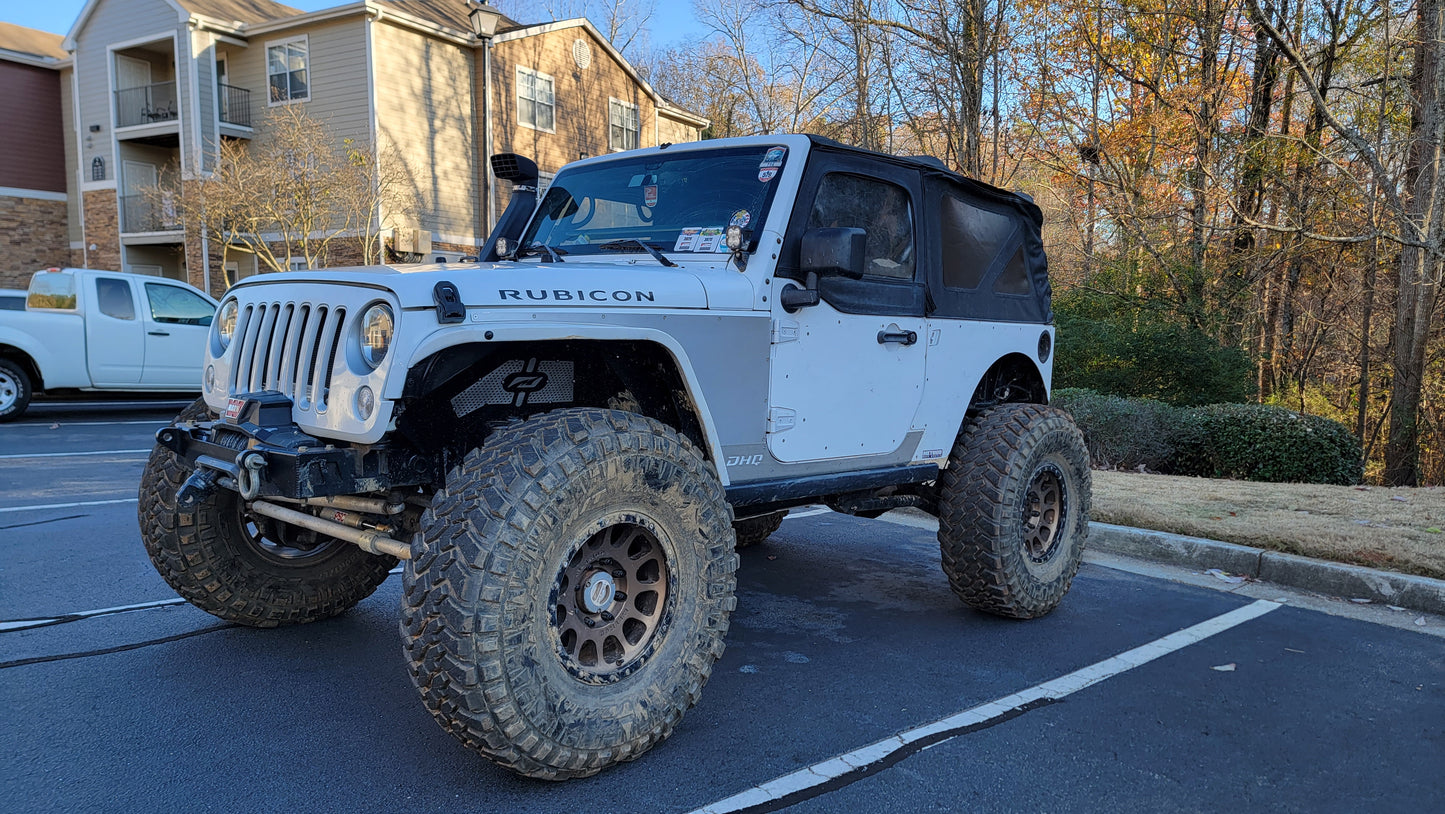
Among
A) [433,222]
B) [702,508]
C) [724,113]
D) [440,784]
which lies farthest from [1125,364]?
[724,113]

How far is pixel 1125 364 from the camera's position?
41.2 feet

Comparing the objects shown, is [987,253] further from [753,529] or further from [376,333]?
[376,333]

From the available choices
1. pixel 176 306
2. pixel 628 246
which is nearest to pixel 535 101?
pixel 176 306

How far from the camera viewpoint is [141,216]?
1009 inches

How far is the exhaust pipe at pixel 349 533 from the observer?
10.5 feet

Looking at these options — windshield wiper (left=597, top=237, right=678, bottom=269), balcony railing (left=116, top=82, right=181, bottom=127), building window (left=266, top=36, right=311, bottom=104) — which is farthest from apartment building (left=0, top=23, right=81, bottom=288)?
windshield wiper (left=597, top=237, right=678, bottom=269)

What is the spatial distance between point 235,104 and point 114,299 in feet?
43.9

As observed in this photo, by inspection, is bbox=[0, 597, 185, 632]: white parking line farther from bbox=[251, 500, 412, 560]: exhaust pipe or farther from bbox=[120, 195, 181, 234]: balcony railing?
bbox=[120, 195, 181, 234]: balcony railing

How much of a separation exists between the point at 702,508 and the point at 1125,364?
35.0ft

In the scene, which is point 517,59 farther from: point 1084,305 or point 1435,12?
point 1435,12

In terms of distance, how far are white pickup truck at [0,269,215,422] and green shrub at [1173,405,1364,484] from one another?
39.3 ft

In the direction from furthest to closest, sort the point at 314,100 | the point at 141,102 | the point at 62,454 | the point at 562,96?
the point at 562,96 → the point at 141,102 → the point at 314,100 → the point at 62,454

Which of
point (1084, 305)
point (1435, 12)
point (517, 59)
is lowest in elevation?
point (1084, 305)

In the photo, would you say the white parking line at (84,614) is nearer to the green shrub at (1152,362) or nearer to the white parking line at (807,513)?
the white parking line at (807,513)
